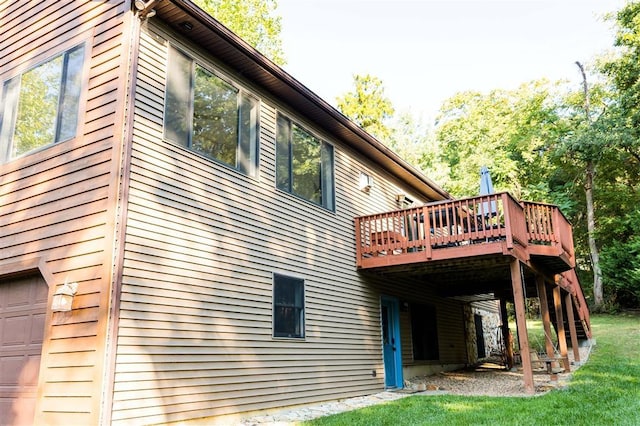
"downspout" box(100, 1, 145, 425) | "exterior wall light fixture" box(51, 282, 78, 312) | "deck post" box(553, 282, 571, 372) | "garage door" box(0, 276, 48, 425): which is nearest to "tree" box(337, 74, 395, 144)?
"deck post" box(553, 282, 571, 372)

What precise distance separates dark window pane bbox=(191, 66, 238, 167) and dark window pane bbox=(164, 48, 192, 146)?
6.0 inches

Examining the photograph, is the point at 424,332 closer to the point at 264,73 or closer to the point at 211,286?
the point at 211,286

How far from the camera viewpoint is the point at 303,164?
9.60 metres

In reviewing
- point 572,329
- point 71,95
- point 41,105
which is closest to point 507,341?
point 572,329

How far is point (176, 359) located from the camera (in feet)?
20.1

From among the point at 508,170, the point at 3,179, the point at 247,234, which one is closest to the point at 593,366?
the point at 247,234

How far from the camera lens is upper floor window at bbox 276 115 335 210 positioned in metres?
9.02

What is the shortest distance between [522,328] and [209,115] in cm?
640

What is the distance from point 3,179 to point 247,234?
11.4 feet

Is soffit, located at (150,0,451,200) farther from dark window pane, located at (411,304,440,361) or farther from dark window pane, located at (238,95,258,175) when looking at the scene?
dark window pane, located at (411,304,440,361)

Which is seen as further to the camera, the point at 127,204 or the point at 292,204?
the point at 292,204

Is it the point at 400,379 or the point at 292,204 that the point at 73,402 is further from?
the point at 400,379

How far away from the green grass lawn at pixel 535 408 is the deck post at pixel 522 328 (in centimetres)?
44

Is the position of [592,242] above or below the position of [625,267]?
above
